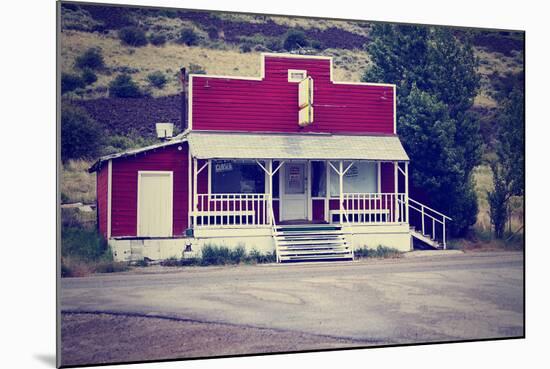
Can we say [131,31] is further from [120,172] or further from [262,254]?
[262,254]

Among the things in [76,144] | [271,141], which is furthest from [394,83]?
[76,144]

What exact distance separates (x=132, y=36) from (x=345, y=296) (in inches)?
225

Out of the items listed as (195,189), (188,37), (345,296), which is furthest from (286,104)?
(345,296)

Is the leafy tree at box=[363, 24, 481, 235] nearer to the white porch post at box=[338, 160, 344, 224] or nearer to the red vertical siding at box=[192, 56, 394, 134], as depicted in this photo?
the red vertical siding at box=[192, 56, 394, 134]

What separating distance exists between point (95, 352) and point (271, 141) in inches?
211

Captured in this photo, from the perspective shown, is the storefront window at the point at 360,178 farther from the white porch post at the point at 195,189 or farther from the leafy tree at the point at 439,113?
the white porch post at the point at 195,189

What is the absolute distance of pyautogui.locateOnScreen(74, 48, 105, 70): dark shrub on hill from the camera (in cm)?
1205

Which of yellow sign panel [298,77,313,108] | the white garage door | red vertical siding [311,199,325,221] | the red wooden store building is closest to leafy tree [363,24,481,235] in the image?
the red wooden store building

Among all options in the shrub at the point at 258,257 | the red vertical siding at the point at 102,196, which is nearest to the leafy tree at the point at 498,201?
the shrub at the point at 258,257

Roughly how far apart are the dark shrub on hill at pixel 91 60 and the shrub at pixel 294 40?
3354 mm

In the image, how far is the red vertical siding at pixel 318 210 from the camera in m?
15.0

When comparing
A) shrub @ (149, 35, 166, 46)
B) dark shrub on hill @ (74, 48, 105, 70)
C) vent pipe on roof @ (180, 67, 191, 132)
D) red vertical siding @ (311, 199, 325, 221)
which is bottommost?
red vertical siding @ (311, 199, 325, 221)

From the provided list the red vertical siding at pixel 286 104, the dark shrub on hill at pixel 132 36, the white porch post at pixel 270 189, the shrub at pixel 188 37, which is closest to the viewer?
the dark shrub on hill at pixel 132 36

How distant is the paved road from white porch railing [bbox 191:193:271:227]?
0.90 meters
